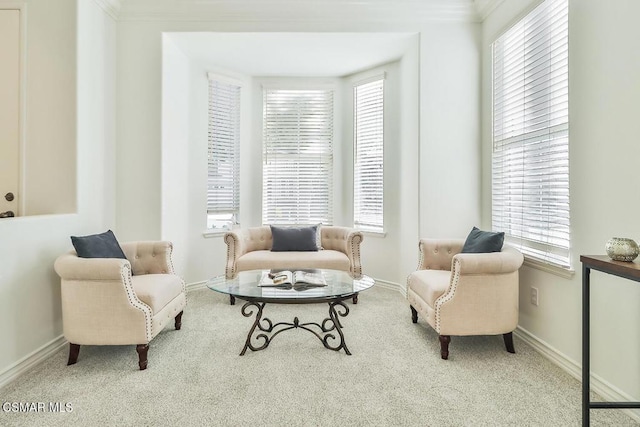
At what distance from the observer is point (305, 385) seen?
2158 millimetres

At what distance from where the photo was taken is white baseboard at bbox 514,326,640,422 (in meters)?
1.99

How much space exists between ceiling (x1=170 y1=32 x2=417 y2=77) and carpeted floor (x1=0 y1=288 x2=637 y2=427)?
10.2 ft

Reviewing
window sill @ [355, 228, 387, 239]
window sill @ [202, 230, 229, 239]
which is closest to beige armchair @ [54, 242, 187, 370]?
window sill @ [202, 230, 229, 239]

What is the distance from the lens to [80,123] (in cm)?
311

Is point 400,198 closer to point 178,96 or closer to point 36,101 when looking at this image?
point 178,96

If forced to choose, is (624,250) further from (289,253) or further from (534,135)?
(289,253)

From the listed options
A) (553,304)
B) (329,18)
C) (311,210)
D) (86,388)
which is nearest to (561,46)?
(553,304)

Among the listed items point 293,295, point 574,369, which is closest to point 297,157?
point 293,295

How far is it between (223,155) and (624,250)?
433 centimetres

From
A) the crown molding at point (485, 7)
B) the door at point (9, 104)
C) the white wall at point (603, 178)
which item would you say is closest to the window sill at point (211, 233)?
the door at point (9, 104)

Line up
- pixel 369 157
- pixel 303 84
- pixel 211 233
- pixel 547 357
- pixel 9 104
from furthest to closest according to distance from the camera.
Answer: pixel 303 84
pixel 369 157
pixel 211 233
pixel 9 104
pixel 547 357

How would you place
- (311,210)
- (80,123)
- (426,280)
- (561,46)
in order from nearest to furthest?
1. (561,46)
2. (426,280)
3. (80,123)
4. (311,210)

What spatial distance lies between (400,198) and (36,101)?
3.83 meters

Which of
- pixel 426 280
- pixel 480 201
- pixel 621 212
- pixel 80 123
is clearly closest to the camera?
pixel 621 212
